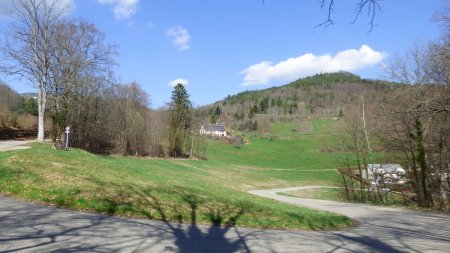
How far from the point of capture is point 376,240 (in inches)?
436

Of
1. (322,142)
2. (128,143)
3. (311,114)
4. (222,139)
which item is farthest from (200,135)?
(311,114)

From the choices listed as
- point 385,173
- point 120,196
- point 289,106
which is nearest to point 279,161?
point 385,173

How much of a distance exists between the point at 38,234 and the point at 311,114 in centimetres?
14135

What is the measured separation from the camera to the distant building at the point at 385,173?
1323 inches

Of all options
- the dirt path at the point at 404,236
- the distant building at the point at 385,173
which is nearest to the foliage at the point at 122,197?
the dirt path at the point at 404,236

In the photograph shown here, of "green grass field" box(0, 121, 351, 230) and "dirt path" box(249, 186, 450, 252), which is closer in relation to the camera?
"dirt path" box(249, 186, 450, 252)

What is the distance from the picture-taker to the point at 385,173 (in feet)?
115

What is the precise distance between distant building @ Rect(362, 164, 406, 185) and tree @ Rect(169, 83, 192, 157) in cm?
3251

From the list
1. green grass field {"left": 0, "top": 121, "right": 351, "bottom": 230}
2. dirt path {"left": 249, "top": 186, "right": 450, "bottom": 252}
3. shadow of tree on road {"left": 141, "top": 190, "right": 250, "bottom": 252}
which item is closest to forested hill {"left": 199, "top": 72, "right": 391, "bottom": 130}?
green grass field {"left": 0, "top": 121, "right": 351, "bottom": 230}

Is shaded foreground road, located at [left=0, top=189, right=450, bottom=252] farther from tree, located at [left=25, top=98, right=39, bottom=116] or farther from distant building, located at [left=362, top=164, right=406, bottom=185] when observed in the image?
tree, located at [left=25, top=98, right=39, bottom=116]

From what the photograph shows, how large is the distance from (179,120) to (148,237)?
181 feet

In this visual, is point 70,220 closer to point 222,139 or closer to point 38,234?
point 38,234

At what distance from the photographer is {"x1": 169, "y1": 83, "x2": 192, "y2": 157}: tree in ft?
201

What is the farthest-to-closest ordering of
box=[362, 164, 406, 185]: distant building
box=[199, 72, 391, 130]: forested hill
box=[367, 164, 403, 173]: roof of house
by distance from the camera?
1. box=[199, 72, 391, 130]: forested hill
2. box=[367, 164, 403, 173]: roof of house
3. box=[362, 164, 406, 185]: distant building
